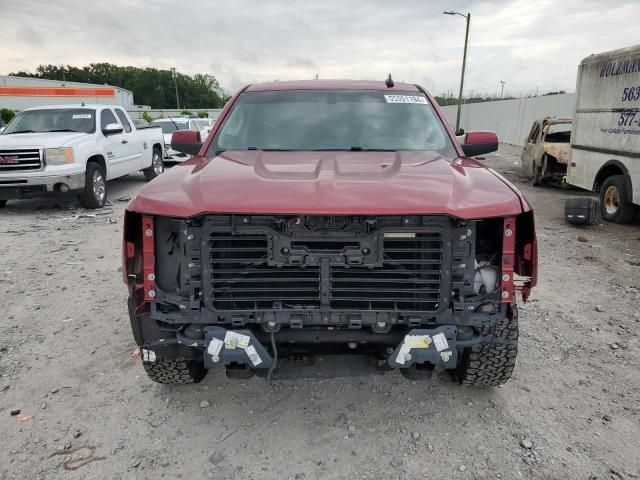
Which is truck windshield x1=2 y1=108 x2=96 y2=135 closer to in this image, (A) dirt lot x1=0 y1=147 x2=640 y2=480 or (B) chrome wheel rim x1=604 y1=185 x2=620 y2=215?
(A) dirt lot x1=0 y1=147 x2=640 y2=480

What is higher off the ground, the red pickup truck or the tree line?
the tree line

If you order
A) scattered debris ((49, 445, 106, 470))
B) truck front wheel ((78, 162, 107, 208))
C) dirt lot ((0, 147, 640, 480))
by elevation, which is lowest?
scattered debris ((49, 445, 106, 470))

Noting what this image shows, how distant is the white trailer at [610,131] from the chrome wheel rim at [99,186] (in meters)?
9.25

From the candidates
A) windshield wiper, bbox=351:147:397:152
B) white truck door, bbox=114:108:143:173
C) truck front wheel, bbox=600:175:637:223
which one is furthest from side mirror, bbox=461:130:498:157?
white truck door, bbox=114:108:143:173

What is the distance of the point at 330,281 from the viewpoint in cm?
262

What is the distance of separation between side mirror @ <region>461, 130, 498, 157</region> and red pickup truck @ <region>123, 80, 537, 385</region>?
1179mm

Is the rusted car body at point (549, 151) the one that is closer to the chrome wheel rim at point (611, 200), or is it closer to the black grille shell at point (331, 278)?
the chrome wheel rim at point (611, 200)

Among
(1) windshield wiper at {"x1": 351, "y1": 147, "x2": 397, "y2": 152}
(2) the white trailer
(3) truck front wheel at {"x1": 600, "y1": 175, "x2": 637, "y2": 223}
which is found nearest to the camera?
(1) windshield wiper at {"x1": 351, "y1": 147, "x2": 397, "y2": 152}

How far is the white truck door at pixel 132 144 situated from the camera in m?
11.5

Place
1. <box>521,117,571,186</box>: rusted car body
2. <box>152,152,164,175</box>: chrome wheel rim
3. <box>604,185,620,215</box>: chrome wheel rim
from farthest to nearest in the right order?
<box>152,152,164,175</box>: chrome wheel rim < <box>521,117,571,186</box>: rusted car body < <box>604,185,620,215</box>: chrome wheel rim

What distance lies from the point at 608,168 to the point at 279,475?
8619mm

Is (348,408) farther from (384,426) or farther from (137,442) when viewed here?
(137,442)

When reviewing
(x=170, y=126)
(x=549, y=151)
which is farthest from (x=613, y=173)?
(x=170, y=126)

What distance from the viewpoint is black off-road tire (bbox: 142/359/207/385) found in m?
3.18
